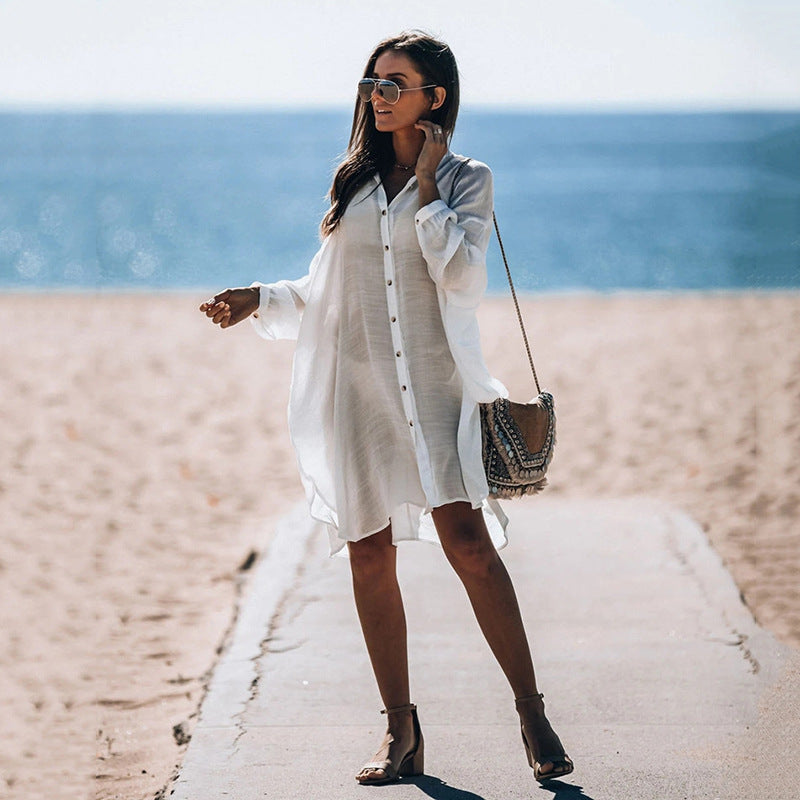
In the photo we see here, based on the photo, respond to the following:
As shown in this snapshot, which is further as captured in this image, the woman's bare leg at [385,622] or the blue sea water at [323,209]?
the blue sea water at [323,209]

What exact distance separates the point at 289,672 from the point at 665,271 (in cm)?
4231

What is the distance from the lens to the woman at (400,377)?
336cm

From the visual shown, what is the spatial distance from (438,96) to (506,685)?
1.98 meters

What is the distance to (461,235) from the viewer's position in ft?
10.6

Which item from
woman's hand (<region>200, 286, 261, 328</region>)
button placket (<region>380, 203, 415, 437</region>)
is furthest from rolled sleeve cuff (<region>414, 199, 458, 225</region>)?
woman's hand (<region>200, 286, 261, 328</region>)

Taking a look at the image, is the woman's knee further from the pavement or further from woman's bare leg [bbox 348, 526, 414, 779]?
the pavement

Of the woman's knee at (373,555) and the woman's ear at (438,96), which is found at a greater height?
the woman's ear at (438,96)

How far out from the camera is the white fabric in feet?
11.0

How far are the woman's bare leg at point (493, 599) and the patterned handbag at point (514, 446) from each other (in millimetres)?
120

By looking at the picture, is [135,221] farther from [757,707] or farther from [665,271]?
[757,707]

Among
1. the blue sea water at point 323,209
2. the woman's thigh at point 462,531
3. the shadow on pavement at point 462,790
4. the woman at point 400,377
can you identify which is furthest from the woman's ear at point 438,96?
the blue sea water at point 323,209

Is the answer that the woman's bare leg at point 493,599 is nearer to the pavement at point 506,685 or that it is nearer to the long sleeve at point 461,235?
the pavement at point 506,685

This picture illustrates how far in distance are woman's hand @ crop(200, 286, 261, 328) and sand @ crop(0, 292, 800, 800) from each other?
55.7 inches

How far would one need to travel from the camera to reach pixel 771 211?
183 feet
